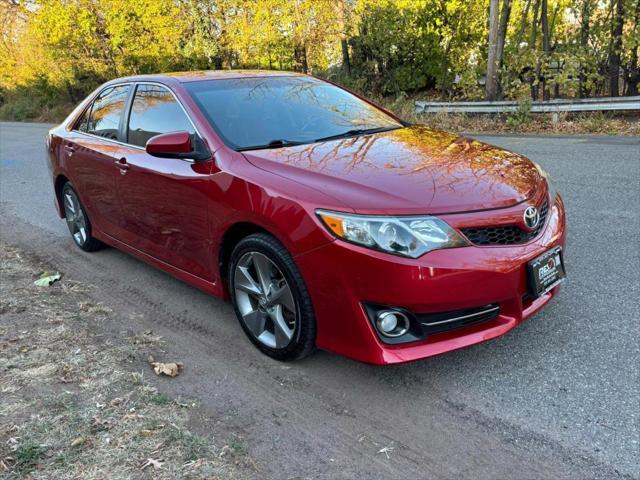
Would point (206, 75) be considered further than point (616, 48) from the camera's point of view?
No

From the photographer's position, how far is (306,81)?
175 inches

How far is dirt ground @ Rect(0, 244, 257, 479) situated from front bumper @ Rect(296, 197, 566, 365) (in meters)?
0.74

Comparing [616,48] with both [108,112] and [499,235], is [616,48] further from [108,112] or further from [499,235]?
[499,235]

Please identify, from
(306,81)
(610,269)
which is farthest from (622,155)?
(306,81)

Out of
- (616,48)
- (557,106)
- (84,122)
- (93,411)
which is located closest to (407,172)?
(93,411)

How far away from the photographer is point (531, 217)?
113 inches

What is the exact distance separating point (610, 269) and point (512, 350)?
1401 mm

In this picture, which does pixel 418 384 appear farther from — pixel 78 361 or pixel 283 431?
pixel 78 361

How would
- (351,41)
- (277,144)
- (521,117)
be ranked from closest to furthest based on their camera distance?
(277,144), (521,117), (351,41)

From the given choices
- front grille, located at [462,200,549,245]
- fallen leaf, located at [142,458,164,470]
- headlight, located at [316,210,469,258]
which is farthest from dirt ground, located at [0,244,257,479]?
front grille, located at [462,200,549,245]

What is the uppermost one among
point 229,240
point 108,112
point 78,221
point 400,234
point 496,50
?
point 496,50

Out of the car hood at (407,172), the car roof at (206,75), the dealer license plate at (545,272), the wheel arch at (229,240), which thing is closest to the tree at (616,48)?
the car roof at (206,75)

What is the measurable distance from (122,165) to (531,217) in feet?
9.42

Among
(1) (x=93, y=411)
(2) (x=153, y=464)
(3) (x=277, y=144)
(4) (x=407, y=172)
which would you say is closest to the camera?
(2) (x=153, y=464)
